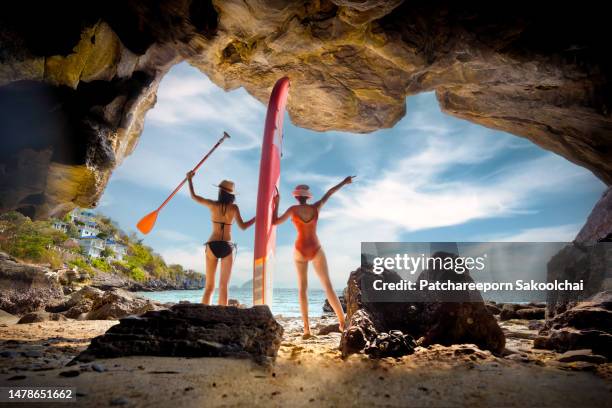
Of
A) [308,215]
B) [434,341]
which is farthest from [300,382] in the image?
[308,215]

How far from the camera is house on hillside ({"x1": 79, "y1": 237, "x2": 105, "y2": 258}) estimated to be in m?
57.7

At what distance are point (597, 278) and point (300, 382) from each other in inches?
221

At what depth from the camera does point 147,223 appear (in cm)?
621

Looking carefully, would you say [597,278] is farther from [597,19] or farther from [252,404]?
[252,404]

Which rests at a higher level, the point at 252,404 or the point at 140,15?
the point at 140,15

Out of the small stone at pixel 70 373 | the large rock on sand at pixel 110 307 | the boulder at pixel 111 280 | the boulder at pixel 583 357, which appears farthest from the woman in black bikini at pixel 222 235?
the boulder at pixel 111 280

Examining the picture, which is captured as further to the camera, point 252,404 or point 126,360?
point 126,360

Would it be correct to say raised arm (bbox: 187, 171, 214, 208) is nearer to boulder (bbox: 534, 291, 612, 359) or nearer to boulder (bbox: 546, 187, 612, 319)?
boulder (bbox: 534, 291, 612, 359)

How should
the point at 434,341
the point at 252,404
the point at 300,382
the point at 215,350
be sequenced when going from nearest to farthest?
the point at 252,404 < the point at 300,382 < the point at 215,350 < the point at 434,341

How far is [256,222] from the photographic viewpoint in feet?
16.8

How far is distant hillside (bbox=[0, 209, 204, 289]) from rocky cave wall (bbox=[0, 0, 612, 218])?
95.2 ft

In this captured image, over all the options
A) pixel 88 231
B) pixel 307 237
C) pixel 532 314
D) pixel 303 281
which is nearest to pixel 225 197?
pixel 307 237

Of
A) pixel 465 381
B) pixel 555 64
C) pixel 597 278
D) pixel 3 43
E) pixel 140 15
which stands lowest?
pixel 465 381

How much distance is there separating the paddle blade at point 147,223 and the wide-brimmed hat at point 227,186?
2.17m
